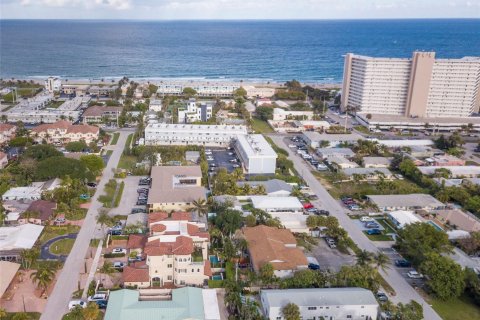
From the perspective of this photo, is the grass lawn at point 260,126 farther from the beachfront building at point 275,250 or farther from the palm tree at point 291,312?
the palm tree at point 291,312

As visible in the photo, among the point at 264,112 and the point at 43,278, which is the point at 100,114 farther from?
the point at 43,278

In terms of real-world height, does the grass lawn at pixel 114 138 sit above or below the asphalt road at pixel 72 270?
above

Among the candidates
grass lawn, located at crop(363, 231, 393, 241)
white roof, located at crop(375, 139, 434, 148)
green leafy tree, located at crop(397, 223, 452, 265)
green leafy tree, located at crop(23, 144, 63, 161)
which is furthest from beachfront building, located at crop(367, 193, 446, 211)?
green leafy tree, located at crop(23, 144, 63, 161)

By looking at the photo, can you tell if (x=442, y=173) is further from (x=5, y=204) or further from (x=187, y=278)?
(x=5, y=204)

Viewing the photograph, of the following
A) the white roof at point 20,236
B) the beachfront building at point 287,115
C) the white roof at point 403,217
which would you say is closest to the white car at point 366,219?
the white roof at point 403,217

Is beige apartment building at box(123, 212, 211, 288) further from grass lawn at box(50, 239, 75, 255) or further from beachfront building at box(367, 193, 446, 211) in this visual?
beachfront building at box(367, 193, 446, 211)
